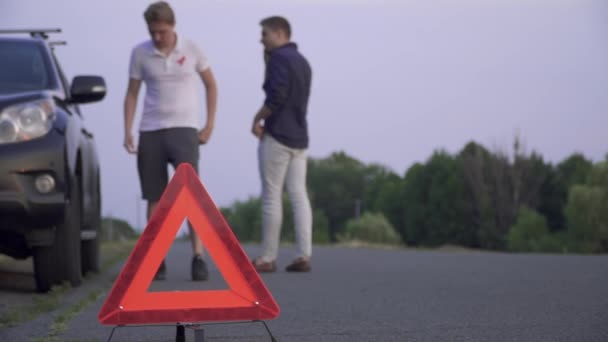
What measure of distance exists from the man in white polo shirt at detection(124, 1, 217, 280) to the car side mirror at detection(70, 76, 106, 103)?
1.45 feet

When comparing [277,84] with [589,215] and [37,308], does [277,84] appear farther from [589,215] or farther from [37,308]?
[589,215]

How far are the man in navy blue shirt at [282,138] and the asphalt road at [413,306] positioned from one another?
0.34 m

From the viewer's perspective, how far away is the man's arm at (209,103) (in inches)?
310

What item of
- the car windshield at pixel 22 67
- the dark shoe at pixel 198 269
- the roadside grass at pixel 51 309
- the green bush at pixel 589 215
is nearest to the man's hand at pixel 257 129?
the dark shoe at pixel 198 269

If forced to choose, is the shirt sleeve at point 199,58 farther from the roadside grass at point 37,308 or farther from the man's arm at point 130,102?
the roadside grass at point 37,308

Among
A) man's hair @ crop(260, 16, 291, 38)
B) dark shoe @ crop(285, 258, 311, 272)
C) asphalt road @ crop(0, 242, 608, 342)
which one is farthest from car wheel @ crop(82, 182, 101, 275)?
man's hair @ crop(260, 16, 291, 38)

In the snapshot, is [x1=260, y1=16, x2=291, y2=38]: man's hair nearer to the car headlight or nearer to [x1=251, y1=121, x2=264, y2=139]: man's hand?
[x1=251, y1=121, x2=264, y2=139]: man's hand

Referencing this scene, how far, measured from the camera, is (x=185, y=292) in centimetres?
374

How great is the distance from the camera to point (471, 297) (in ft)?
20.7

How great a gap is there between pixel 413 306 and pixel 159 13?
10.4 feet

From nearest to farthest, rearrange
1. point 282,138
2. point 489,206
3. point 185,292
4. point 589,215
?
point 185,292
point 282,138
point 589,215
point 489,206

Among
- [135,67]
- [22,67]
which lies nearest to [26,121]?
[22,67]

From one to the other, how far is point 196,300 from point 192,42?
174 inches

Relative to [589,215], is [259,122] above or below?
above
